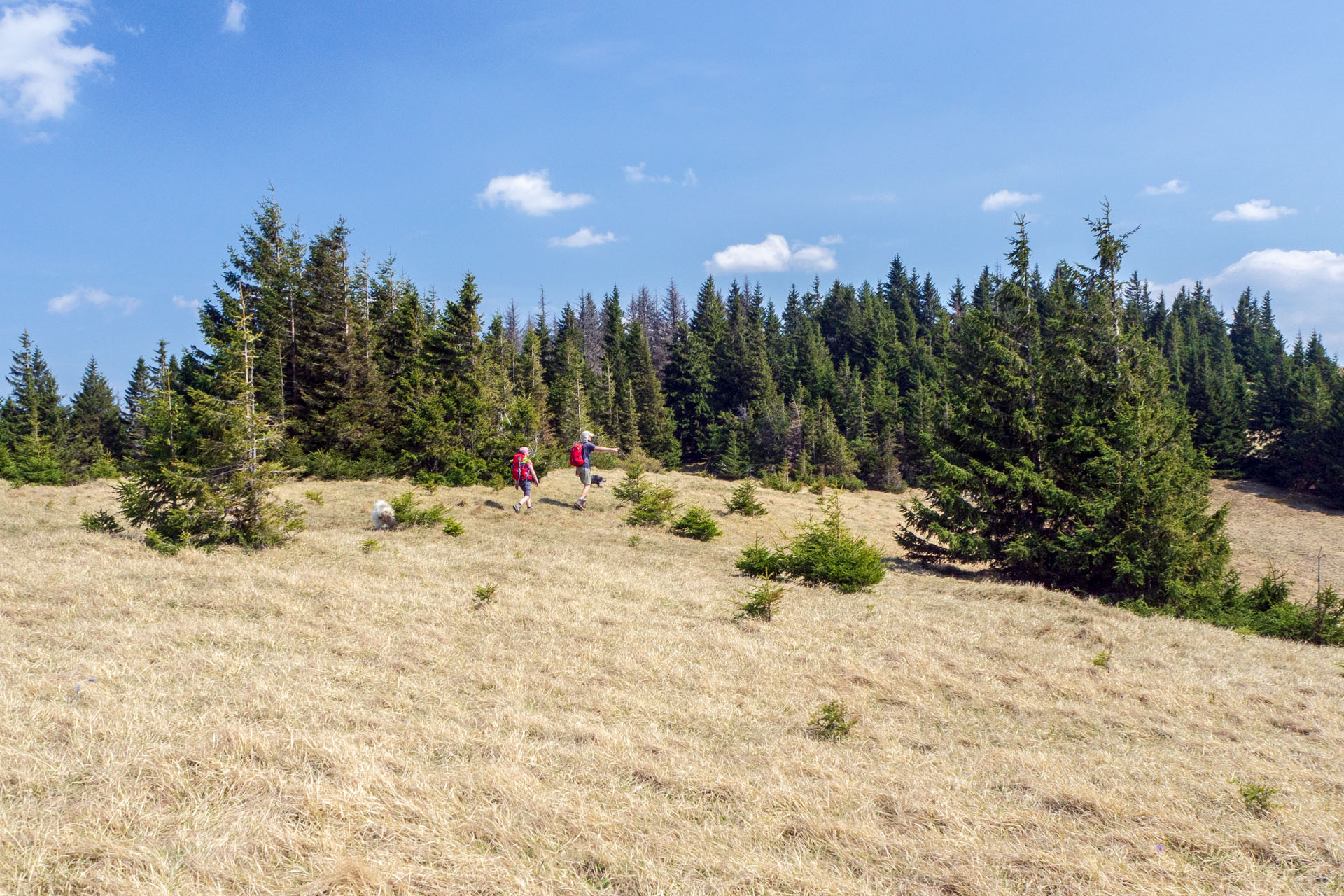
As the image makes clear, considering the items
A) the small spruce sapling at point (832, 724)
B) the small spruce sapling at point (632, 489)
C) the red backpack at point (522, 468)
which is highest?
the red backpack at point (522, 468)

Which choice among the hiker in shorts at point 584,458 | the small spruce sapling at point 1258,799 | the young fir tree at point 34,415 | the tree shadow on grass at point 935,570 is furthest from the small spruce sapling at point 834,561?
the young fir tree at point 34,415

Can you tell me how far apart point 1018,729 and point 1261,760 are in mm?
1933

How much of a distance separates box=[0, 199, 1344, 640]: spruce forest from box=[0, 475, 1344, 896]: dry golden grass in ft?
10.0

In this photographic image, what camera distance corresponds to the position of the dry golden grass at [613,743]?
13.0 feet

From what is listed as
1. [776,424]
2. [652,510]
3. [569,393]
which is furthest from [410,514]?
[776,424]

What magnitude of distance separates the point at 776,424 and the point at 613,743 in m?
57.0

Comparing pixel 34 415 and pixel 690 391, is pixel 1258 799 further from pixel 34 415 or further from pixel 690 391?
pixel 690 391

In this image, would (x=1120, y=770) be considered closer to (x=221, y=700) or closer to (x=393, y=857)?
(x=393, y=857)

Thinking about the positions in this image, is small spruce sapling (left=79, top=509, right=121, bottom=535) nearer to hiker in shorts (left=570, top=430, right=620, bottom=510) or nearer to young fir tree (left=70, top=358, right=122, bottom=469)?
hiker in shorts (left=570, top=430, right=620, bottom=510)

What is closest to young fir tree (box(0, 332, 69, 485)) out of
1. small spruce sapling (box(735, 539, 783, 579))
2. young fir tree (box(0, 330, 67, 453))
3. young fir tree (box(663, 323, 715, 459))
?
young fir tree (box(0, 330, 67, 453))

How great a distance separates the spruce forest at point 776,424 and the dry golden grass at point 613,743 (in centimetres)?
305

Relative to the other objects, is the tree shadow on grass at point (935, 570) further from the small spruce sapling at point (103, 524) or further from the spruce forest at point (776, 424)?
the small spruce sapling at point (103, 524)

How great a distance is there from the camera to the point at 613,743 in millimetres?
5875

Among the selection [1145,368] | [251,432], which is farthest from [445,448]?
[1145,368]
